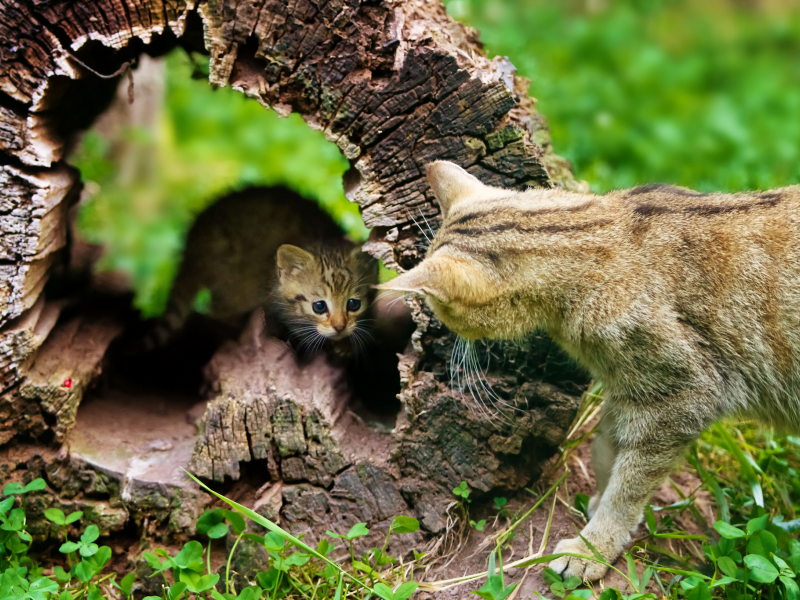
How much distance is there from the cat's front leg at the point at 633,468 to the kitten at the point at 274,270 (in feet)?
5.31

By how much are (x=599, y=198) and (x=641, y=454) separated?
1.05 metres

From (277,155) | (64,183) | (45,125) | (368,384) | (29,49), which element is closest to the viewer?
(29,49)

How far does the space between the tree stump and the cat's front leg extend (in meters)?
0.33

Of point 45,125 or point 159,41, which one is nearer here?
point 45,125

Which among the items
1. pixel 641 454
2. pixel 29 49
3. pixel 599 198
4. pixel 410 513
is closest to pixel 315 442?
pixel 410 513

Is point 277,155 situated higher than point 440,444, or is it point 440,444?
point 277,155

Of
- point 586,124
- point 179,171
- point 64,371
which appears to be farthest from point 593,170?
point 179,171

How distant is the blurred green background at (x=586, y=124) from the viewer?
5484 millimetres

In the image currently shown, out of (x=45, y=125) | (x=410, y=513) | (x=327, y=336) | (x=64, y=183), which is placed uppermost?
(x=45, y=125)

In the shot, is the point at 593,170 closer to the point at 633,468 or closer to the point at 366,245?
the point at 366,245

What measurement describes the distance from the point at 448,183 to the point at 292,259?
52.9 inches

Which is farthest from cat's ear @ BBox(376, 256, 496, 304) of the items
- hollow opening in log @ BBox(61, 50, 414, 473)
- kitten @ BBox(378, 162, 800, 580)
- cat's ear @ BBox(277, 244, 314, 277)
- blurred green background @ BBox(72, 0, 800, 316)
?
blurred green background @ BBox(72, 0, 800, 316)

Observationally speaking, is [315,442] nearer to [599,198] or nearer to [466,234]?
[466,234]

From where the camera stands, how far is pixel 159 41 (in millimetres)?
3104
